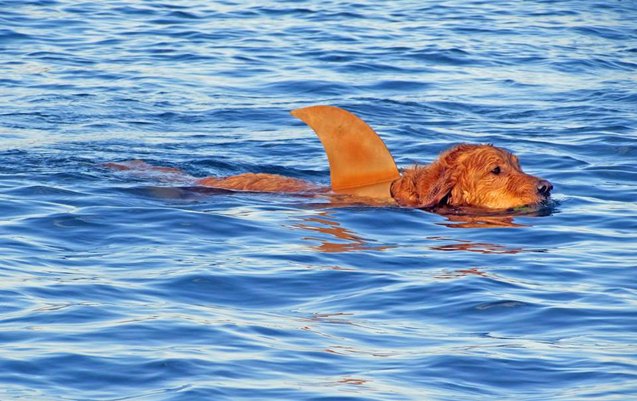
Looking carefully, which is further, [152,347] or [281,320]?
[281,320]

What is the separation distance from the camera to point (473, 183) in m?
10.2

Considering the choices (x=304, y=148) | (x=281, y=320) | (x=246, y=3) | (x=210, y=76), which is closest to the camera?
(x=281, y=320)

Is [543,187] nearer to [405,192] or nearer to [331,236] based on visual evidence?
[405,192]

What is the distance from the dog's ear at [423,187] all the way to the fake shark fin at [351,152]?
3.9 inches

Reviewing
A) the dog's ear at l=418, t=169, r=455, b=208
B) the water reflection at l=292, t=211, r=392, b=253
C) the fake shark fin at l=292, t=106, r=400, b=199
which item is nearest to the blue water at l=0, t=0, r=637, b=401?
the water reflection at l=292, t=211, r=392, b=253

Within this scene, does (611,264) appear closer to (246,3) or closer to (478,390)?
(478,390)

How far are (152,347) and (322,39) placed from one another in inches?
526

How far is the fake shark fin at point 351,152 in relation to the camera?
10031 mm

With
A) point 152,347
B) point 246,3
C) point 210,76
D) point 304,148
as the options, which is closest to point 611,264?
point 152,347

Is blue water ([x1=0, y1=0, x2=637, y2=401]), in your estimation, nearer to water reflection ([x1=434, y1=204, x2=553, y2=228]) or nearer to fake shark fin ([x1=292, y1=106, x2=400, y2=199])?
water reflection ([x1=434, y1=204, x2=553, y2=228])

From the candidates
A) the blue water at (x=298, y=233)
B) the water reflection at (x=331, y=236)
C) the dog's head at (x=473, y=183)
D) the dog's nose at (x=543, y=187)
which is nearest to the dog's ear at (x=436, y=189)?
the dog's head at (x=473, y=183)

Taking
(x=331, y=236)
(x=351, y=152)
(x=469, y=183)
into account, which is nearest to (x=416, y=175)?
(x=469, y=183)

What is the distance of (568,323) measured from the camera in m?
6.95

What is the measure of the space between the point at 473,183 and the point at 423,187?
15.2 inches
